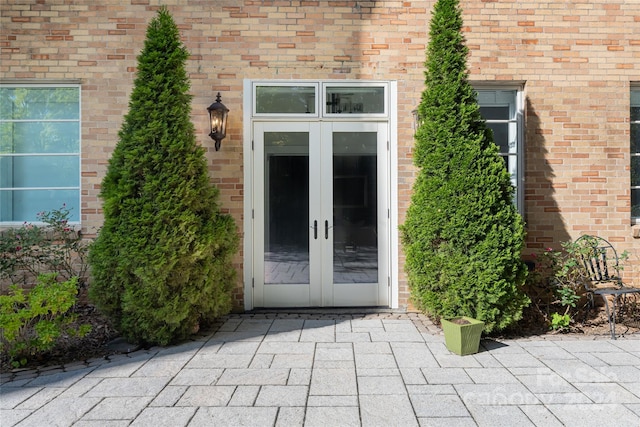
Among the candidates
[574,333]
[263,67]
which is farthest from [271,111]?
[574,333]

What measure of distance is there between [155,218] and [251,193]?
1479 millimetres

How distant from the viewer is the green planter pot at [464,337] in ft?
11.5

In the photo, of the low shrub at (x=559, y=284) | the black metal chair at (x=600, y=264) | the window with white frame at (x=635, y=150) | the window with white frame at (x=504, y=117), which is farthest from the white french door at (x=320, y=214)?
the window with white frame at (x=635, y=150)

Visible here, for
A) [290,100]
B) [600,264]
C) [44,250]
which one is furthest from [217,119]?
[600,264]

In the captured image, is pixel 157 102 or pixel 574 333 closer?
pixel 157 102

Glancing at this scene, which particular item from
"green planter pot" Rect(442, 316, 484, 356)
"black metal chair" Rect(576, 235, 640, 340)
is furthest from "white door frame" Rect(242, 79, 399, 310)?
"black metal chair" Rect(576, 235, 640, 340)

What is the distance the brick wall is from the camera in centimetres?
483

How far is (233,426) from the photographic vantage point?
7.77 feet

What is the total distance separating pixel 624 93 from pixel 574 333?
2.98m

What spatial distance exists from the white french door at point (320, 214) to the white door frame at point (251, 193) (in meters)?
0.05

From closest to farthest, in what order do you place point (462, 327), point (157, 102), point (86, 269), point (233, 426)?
point (233, 426), point (462, 327), point (157, 102), point (86, 269)

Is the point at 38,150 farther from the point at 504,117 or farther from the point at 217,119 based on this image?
the point at 504,117

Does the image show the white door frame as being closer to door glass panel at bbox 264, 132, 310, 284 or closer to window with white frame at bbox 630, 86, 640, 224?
door glass panel at bbox 264, 132, 310, 284

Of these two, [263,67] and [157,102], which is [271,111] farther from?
[157,102]
